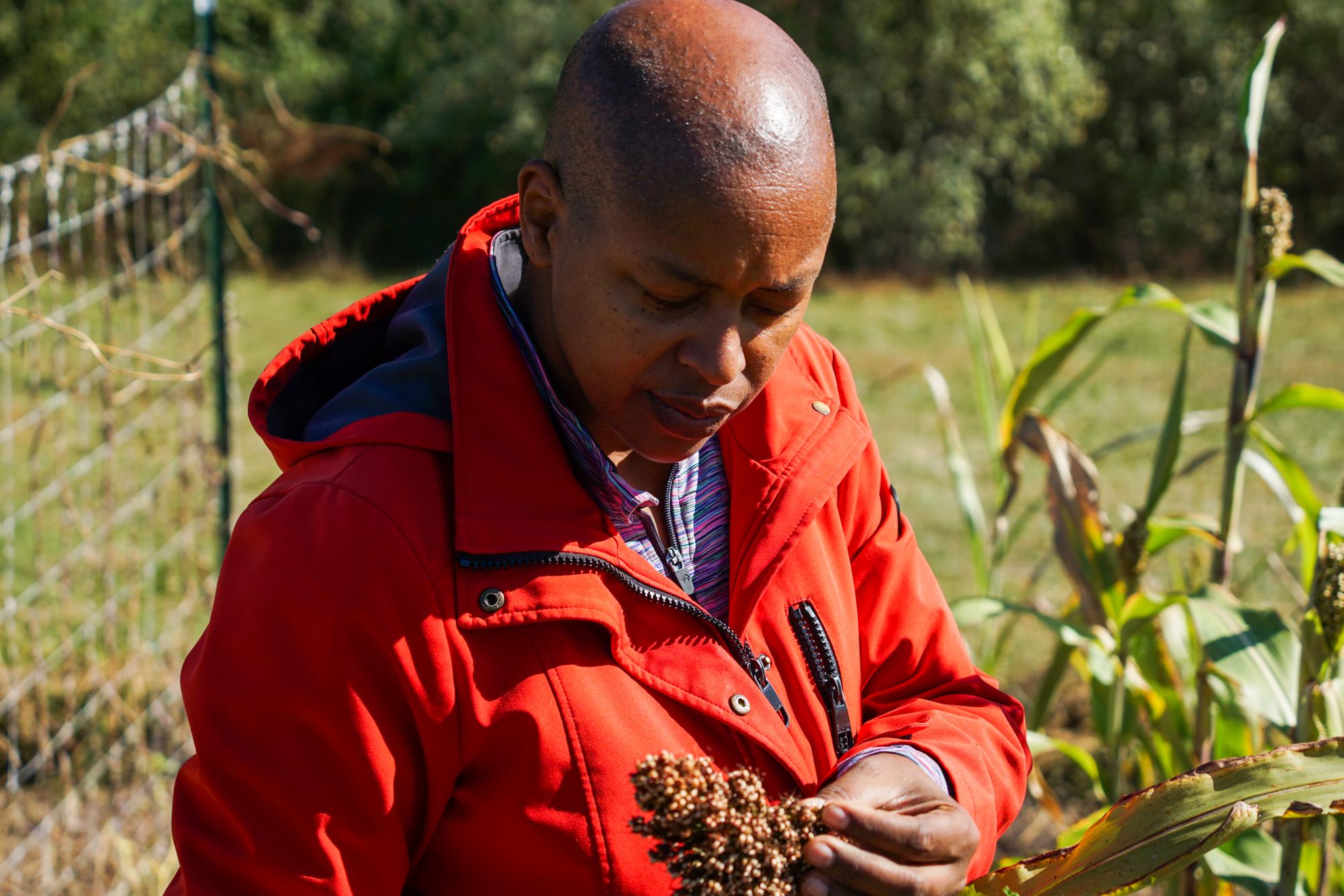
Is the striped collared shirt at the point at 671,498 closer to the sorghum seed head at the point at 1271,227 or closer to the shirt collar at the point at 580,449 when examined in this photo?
the shirt collar at the point at 580,449

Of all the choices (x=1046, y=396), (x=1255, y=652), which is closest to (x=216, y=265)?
(x=1255, y=652)

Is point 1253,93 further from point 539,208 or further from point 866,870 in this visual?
point 866,870

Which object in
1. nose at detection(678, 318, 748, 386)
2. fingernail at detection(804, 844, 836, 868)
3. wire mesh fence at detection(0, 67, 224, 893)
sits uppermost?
nose at detection(678, 318, 748, 386)

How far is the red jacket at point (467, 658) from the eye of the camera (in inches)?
46.4

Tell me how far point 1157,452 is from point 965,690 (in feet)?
3.24

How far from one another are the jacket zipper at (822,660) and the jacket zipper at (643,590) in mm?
69

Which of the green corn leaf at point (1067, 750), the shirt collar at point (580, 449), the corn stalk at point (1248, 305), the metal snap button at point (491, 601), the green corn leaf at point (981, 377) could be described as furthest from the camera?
the green corn leaf at point (981, 377)

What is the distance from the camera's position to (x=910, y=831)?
1.23m

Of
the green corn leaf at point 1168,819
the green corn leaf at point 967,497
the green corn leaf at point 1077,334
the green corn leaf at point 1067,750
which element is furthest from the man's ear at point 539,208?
the green corn leaf at point 967,497

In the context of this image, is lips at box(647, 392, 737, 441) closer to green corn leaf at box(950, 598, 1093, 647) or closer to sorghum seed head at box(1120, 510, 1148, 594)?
green corn leaf at box(950, 598, 1093, 647)

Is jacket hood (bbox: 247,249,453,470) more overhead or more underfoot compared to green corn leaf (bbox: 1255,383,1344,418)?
more overhead

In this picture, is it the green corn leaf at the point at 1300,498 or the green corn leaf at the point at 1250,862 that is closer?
the green corn leaf at the point at 1250,862

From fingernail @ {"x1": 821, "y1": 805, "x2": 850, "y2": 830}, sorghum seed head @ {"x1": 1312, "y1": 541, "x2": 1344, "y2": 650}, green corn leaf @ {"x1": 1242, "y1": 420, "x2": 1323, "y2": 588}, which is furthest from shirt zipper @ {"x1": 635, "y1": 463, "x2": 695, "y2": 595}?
green corn leaf @ {"x1": 1242, "y1": 420, "x2": 1323, "y2": 588}

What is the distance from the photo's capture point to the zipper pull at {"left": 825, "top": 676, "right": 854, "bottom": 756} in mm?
1466
